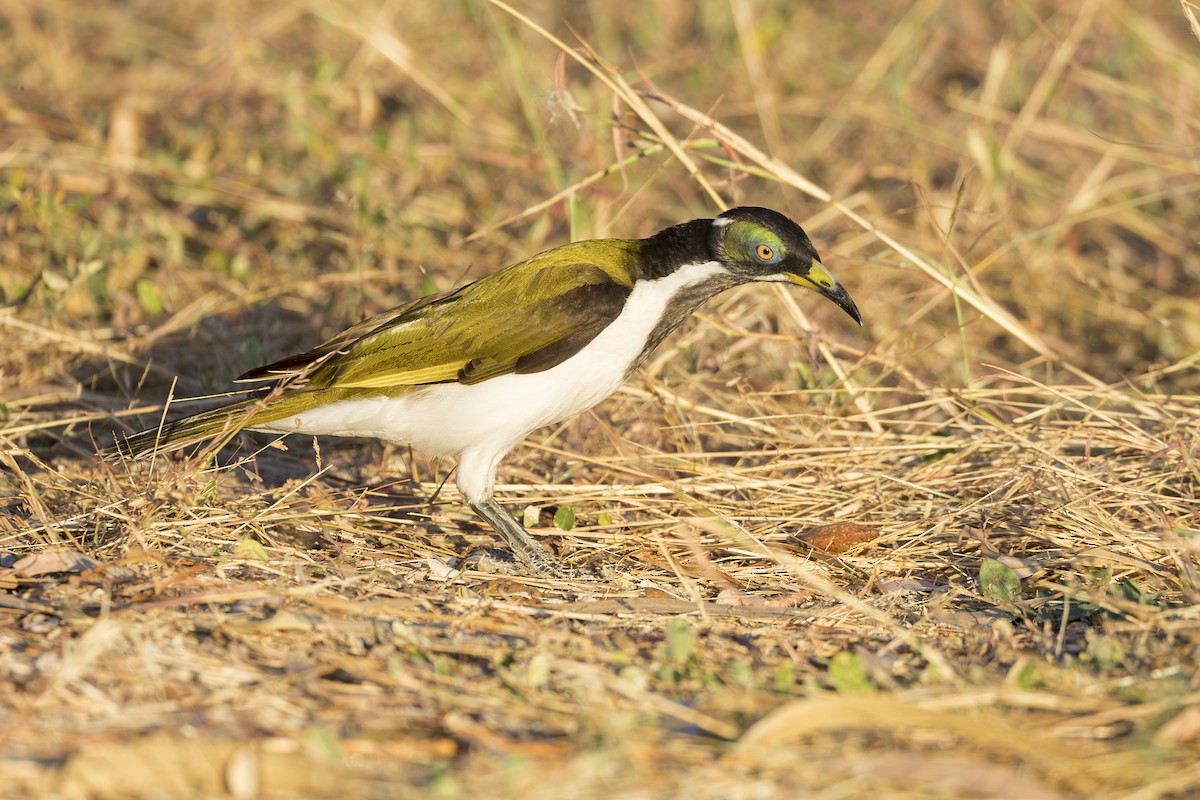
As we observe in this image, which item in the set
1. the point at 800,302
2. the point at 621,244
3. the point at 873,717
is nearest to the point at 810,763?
the point at 873,717

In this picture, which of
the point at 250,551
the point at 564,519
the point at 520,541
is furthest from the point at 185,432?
the point at 564,519

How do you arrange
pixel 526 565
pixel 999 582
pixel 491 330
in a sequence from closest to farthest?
pixel 999 582, pixel 526 565, pixel 491 330

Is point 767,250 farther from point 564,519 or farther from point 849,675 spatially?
point 849,675

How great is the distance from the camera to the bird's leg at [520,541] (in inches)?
170

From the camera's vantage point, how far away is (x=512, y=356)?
4.48 metres

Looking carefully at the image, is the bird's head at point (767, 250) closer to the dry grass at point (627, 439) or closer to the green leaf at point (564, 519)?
the dry grass at point (627, 439)

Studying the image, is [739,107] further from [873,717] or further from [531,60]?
[873,717]

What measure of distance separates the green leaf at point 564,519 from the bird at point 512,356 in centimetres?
13

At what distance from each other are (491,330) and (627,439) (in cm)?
99

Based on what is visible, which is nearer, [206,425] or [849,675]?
[849,675]

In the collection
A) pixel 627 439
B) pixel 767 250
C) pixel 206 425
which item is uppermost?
pixel 767 250

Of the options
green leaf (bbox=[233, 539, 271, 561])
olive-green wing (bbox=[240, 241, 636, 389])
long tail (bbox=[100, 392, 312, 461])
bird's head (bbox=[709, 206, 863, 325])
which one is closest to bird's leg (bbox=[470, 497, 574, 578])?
olive-green wing (bbox=[240, 241, 636, 389])

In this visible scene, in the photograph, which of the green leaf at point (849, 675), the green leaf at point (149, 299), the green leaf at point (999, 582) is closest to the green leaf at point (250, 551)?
the green leaf at point (849, 675)

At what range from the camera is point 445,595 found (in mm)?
3939
